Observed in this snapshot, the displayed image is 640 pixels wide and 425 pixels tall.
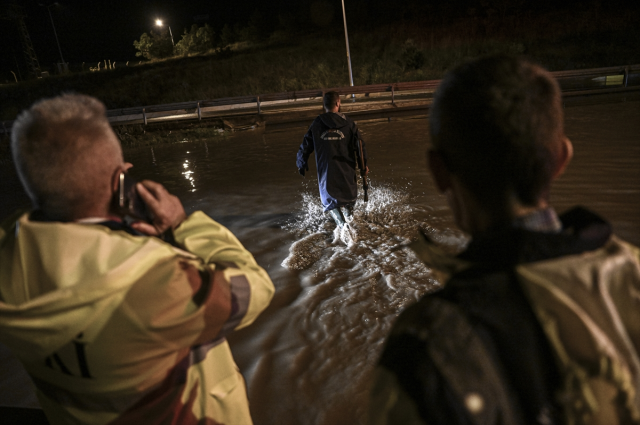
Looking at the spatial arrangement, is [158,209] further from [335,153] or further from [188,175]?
[188,175]

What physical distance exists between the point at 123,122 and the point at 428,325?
73.7 ft

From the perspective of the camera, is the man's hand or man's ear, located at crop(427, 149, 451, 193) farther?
the man's hand

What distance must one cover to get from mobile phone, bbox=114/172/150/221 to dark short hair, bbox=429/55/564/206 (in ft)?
3.18

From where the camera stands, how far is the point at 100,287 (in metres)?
1.10

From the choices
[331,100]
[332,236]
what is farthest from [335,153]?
[332,236]

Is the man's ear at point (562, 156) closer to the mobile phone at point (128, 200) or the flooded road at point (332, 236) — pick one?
the mobile phone at point (128, 200)

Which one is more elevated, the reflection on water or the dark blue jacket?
the dark blue jacket

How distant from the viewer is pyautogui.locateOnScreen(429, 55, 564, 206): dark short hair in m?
0.95

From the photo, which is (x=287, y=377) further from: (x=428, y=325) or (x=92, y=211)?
(x=428, y=325)

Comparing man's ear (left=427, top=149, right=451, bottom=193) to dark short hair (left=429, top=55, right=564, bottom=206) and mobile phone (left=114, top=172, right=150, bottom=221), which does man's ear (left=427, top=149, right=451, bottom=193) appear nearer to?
dark short hair (left=429, top=55, right=564, bottom=206)

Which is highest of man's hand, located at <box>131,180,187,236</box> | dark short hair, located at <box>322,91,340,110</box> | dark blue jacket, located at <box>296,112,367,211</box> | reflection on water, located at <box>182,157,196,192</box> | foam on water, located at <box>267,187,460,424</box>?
dark short hair, located at <box>322,91,340,110</box>

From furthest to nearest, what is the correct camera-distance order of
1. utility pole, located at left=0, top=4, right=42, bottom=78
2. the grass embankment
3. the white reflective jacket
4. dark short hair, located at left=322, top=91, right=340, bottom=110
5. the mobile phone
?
utility pole, located at left=0, top=4, right=42, bottom=78 < the grass embankment < dark short hair, located at left=322, top=91, right=340, bottom=110 < the mobile phone < the white reflective jacket

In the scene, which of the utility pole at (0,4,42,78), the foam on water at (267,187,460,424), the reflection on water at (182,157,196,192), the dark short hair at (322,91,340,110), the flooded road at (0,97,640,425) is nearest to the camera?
the foam on water at (267,187,460,424)

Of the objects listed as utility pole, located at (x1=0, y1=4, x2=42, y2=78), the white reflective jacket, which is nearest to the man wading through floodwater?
the white reflective jacket
